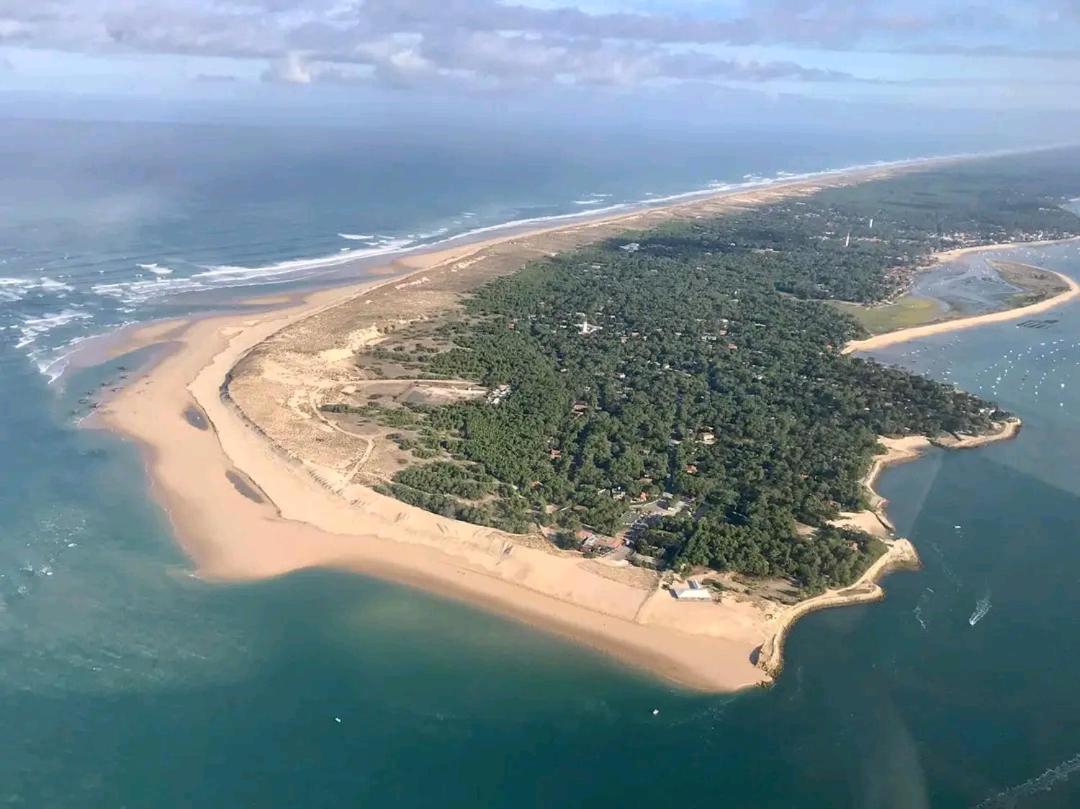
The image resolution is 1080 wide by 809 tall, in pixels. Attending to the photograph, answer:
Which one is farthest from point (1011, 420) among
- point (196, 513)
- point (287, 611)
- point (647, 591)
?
point (196, 513)

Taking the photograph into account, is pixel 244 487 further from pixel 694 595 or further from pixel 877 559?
pixel 877 559

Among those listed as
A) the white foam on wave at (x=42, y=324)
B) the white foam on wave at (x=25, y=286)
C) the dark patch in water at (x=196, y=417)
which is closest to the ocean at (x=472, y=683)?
the dark patch in water at (x=196, y=417)

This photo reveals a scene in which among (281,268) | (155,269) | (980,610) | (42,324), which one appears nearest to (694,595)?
(980,610)

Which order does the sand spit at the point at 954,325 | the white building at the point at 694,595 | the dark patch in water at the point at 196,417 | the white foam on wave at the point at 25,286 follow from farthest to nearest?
the white foam on wave at the point at 25,286
the sand spit at the point at 954,325
the dark patch in water at the point at 196,417
the white building at the point at 694,595

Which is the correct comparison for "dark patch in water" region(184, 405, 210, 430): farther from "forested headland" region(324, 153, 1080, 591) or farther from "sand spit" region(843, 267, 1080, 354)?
"sand spit" region(843, 267, 1080, 354)

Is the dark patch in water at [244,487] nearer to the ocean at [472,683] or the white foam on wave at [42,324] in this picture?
the ocean at [472,683]

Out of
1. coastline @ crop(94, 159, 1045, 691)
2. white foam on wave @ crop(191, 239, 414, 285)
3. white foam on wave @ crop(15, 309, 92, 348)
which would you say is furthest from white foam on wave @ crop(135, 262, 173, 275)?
coastline @ crop(94, 159, 1045, 691)
